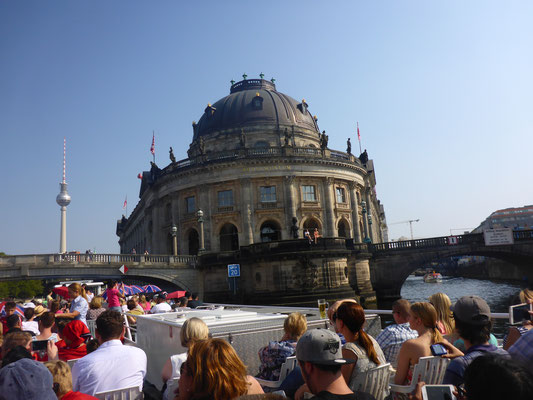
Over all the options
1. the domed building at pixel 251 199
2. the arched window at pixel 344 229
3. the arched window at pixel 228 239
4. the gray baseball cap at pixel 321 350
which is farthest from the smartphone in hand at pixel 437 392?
the arched window at pixel 344 229

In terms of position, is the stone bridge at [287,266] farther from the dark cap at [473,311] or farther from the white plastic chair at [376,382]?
the dark cap at [473,311]

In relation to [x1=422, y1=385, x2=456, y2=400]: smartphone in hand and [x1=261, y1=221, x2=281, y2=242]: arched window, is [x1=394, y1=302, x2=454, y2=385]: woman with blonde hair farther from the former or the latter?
[x1=261, y1=221, x2=281, y2=242]: arched window

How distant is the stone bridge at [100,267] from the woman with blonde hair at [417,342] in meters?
32.4

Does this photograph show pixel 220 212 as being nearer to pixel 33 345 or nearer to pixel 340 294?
pixel 340 294

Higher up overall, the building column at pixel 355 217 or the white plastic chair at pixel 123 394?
the building column at pixel 355 217

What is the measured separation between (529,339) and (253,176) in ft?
→ 124

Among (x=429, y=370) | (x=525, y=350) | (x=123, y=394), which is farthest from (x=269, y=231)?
(x=525, y=350)

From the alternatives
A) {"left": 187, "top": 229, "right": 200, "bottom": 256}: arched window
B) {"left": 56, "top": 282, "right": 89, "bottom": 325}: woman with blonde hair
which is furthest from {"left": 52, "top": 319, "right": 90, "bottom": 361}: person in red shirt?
{"left": 187, "top": 229, "right": 200, "bottom": 256}: arched window

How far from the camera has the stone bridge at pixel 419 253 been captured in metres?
39.8

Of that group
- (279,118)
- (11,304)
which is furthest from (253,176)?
(11,304)

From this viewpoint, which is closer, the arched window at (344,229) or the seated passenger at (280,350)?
the seated passenger at (280,350)

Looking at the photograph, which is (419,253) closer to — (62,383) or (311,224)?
(311,224)

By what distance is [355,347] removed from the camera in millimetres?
3924

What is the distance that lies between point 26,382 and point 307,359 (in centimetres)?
199
